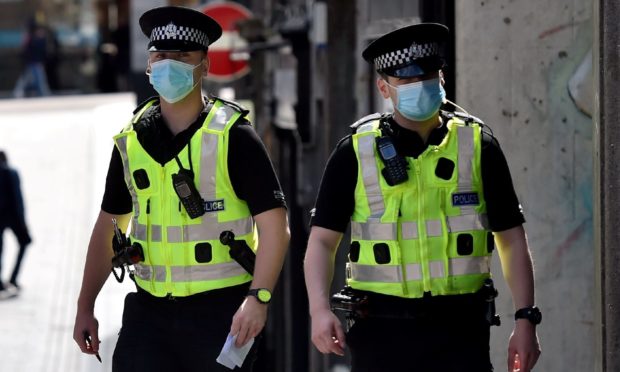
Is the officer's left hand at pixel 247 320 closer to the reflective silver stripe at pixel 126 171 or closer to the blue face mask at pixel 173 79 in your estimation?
the reflective silver stripe at pixel 126 171

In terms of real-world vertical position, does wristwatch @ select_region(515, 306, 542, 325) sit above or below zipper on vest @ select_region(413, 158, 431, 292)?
below

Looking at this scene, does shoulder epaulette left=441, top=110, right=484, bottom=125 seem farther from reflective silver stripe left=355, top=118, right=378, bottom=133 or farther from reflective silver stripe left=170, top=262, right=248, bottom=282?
reflective silver stripe left=170, top=262, right=248, bottom=282

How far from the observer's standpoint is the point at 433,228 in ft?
14.8

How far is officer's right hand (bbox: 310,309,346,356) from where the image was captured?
4.31 metres

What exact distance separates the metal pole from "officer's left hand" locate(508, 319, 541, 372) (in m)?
Answer: 0.66

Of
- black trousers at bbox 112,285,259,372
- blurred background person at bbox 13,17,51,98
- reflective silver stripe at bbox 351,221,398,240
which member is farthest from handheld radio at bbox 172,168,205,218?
blurred background person at bbox 13,17,51,98

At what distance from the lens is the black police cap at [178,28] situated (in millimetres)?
5020

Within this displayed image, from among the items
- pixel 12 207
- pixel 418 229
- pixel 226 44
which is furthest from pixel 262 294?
pixel 226 44

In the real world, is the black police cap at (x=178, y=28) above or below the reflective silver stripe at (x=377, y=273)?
above

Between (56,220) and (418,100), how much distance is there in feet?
46.1

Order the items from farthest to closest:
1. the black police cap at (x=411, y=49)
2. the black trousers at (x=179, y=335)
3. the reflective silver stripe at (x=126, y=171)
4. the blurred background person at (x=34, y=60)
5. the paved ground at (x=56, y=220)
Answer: the blurred background person at (x=34, y=60)
the paved ground at (x=56, y=220)
the reflective silver stripe at (x=126, y=171)
the black trousers at (x=179, y=335)
the black police cap at (x=411, y=49)

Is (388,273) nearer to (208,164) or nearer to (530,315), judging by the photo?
(530,315)

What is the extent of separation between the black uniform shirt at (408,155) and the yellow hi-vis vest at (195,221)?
18.3 inches

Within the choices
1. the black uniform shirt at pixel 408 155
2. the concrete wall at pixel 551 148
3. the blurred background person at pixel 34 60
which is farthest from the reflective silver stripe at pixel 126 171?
the blurred background person at pixel 34 60
